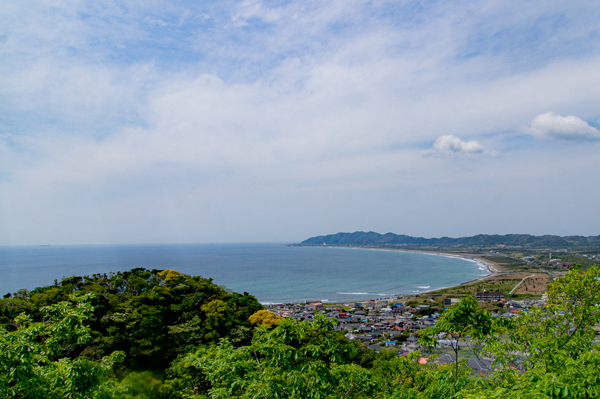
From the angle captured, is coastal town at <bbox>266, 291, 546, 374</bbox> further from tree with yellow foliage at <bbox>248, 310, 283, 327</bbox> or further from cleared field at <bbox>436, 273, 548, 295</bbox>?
tree with yellow foliage at <bbox>248, 310, 283, 327</bbox>

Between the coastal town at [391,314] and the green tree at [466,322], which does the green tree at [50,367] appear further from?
the coastal town at [391,314]

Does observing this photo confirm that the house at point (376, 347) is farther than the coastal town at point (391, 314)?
No

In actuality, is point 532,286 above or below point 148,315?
below

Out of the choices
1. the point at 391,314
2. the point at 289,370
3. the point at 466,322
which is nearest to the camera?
the point at 289,370

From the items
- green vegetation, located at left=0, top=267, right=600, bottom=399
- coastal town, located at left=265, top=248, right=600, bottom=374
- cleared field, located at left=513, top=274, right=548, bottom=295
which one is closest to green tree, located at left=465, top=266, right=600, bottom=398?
green vegetation, located at left=0, top=267, right=600, bottom=399

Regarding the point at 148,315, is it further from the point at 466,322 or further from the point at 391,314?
the point at 391,314

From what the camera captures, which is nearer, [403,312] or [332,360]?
[332,360]

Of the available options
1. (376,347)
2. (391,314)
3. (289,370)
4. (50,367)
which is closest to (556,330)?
(289,370)

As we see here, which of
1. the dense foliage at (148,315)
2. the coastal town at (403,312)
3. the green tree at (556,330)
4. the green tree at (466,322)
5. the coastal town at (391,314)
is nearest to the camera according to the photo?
the green tree at (556,330)

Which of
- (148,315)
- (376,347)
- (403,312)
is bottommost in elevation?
(403,312)

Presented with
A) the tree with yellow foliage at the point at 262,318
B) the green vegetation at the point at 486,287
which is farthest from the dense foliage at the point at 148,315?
the green vegetation at the point at 486,287

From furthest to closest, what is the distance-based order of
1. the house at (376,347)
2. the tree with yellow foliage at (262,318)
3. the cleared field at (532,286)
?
the cleared field at (532,286), the house at (376,347), the tree with yellow foliage at (262,318)

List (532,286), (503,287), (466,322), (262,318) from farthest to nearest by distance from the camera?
(503,287)
(532,286)
(262,318)
(466,322)

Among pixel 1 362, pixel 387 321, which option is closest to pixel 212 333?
pixel 1 362
